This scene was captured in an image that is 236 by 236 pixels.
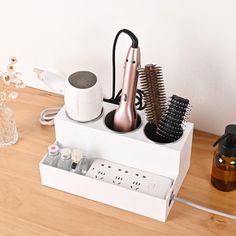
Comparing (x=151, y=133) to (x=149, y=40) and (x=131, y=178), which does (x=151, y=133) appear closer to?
(x=131, y=178)

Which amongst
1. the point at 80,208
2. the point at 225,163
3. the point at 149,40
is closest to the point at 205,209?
the point at 225,163

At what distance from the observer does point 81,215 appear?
3.51ft

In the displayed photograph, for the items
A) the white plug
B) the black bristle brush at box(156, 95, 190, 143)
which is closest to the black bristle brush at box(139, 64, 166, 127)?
the black bristle brush at box(156, 95, 190, 143)

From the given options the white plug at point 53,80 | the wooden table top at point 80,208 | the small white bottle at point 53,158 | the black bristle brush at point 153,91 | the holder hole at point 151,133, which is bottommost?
the wooden table top at point 80,208

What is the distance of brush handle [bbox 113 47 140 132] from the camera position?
102 centimetres

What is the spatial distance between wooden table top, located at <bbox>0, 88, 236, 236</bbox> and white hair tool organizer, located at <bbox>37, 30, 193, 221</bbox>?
0.07ft

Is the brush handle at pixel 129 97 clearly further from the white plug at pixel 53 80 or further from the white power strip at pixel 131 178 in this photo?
the white plug at pixel 53 80

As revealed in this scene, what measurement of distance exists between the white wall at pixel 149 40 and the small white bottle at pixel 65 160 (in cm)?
25

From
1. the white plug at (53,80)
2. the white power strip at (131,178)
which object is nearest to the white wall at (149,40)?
the white plug at (53,80)

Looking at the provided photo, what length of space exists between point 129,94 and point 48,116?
288mm

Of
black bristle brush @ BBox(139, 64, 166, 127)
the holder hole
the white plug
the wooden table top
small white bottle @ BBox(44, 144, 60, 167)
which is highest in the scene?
black bristle brush @ BBox(139, 64, 166, 127)

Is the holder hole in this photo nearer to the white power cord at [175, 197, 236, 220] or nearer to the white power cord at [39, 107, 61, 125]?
the white power cord at [175, 197, 236, 220]

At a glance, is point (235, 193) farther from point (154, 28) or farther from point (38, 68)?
point (38, 68)

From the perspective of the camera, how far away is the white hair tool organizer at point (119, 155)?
1.05 meters
